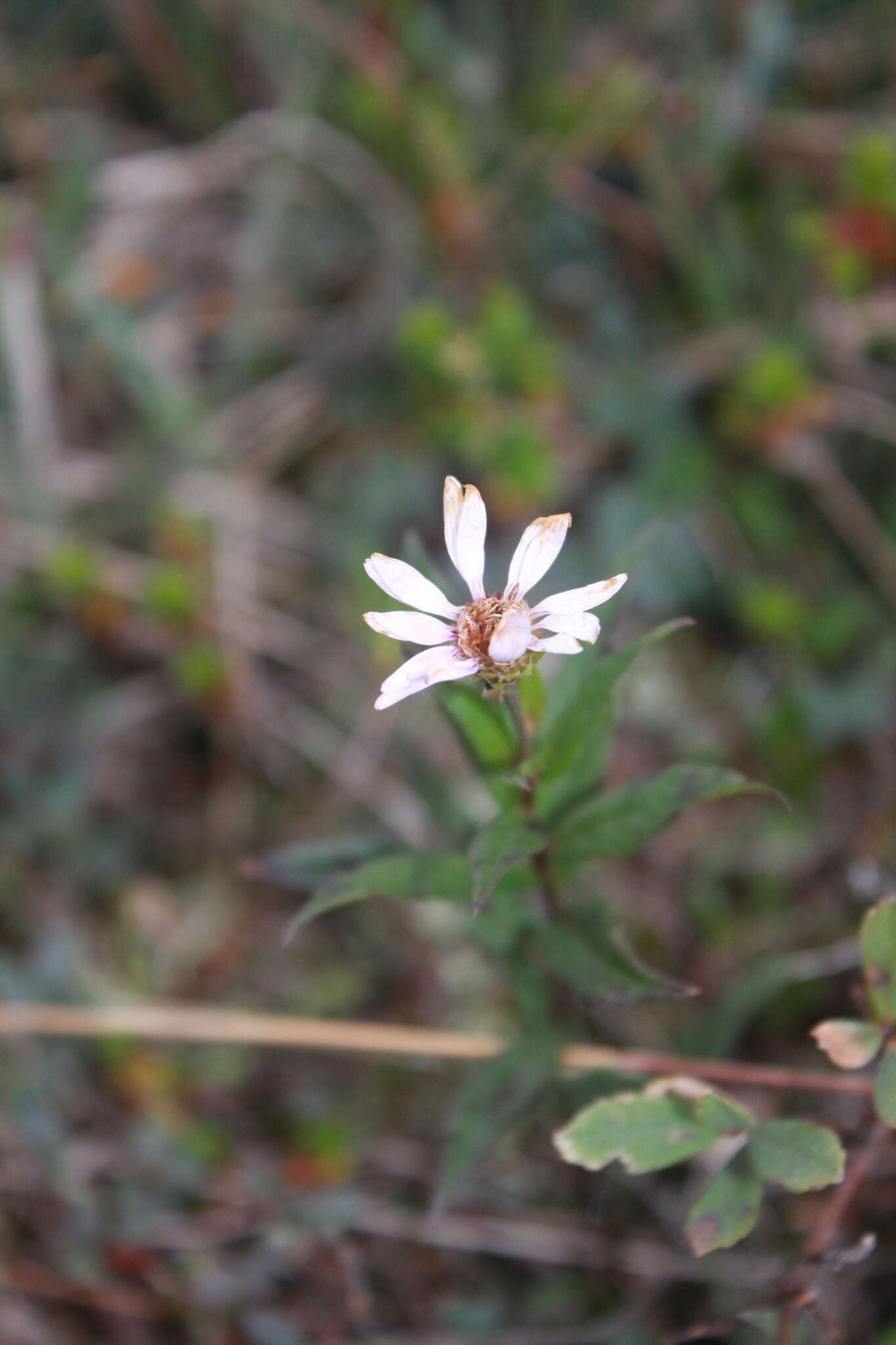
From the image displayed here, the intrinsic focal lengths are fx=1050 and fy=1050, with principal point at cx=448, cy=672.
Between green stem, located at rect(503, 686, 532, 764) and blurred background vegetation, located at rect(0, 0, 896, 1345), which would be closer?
green stem, located at rect(503, 686, 532, 764)

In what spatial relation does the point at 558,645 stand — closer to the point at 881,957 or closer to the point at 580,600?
the point at 580,600

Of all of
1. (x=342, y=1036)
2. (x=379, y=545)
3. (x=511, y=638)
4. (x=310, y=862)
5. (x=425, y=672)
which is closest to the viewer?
(x=511, y=638)

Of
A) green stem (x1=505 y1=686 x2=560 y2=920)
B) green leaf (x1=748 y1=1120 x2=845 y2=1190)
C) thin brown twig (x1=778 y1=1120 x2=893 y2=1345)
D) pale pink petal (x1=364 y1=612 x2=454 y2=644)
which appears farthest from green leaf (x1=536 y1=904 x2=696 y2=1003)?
pale pink petal (x1=364 y1=612 x2=454 y2=644)

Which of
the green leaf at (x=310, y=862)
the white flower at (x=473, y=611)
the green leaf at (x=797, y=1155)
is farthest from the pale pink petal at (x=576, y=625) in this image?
the green leaf at (x=797, y=1155)

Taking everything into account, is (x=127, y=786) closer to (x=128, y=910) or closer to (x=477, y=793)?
(x=128, y=910)

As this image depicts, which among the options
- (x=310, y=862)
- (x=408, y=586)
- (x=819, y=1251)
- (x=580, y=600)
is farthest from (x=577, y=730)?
(x=819, y=1251)

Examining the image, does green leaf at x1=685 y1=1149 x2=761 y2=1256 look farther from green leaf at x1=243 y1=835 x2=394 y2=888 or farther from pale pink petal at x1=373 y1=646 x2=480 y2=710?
pale pink petal at x1=373 y1=646 x2=480 y2=710

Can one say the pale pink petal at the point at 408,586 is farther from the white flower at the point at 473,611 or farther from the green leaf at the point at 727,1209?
the green leaf at the point at 727,1209
